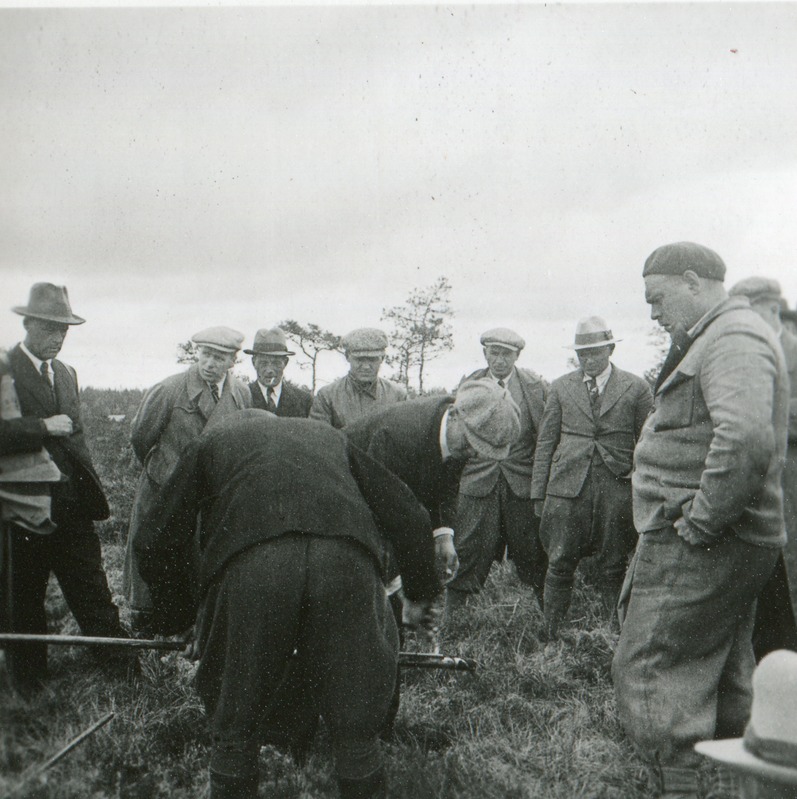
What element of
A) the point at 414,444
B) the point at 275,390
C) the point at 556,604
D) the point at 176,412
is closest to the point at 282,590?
the point at 414,444

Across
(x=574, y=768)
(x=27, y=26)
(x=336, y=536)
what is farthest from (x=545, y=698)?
(x=27, y=26)

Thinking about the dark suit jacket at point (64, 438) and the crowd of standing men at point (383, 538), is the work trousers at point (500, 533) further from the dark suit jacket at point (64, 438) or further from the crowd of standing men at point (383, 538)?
the dark suit jacket at point (64, 438)

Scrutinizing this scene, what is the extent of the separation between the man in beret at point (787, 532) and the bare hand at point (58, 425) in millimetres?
2968

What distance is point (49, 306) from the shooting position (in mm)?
3773

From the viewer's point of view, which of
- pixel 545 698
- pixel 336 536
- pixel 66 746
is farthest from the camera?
pixel 545 698

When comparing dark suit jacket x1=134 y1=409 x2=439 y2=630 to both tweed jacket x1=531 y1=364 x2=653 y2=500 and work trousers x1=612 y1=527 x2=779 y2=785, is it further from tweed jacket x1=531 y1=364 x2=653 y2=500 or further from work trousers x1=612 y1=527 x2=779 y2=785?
tweed jacket x1=531 y1=364 x2=653 y2=500

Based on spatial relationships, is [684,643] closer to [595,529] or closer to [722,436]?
[722,436]

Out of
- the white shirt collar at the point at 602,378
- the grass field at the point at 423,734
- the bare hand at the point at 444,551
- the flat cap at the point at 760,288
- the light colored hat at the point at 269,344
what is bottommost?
the grass field at the point at 423,734

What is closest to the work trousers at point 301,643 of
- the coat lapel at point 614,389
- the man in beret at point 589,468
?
the man in beret at point 589,468

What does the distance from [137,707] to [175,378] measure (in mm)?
2042

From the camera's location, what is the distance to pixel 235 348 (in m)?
5.14

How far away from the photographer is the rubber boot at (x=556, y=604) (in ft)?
17.1

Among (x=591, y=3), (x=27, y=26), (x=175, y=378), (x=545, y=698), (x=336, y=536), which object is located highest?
(x=591, y=3)

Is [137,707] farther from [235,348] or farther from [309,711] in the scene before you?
[235,348]
